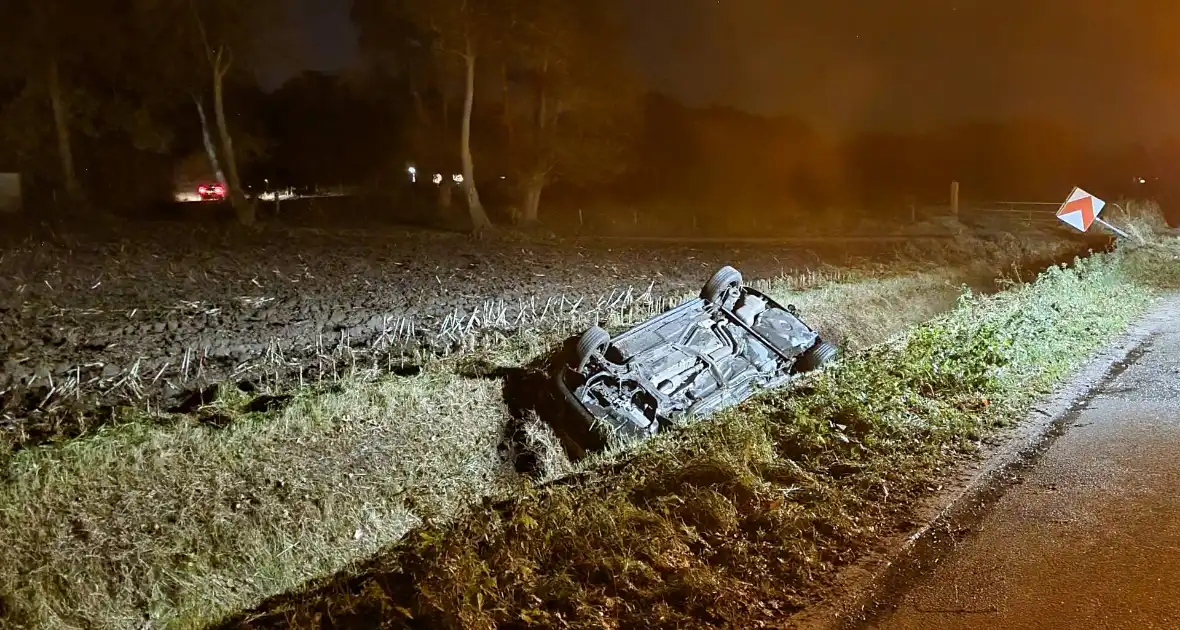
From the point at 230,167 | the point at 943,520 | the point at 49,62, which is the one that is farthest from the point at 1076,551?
the point at 49,62

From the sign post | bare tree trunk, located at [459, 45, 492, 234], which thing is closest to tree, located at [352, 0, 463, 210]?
bare tree trunk, located at [459, 45, 492, 234]

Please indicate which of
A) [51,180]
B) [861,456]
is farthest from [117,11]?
[861,456]

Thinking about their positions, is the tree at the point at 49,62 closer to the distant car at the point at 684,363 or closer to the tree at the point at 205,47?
the tree at the point at 205,47

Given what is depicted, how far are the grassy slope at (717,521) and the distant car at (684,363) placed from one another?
1.16 metres

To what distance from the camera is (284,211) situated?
1484 inches

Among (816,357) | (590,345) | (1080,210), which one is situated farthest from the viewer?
(1080,210)

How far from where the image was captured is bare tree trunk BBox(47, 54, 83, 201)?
3075 cm

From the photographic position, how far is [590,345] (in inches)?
344

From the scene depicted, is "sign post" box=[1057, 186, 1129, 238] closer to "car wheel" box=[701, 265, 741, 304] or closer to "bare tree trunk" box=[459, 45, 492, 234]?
"car wheel" box=[701, 265, 741, 304]

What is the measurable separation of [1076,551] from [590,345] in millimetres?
4935

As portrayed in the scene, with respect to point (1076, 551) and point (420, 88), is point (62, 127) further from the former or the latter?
point (1076, 551)

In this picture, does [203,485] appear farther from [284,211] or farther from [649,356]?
[284,211]

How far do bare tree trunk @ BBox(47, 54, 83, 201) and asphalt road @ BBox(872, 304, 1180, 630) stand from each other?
33.7m

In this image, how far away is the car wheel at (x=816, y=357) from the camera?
32.1 ft
